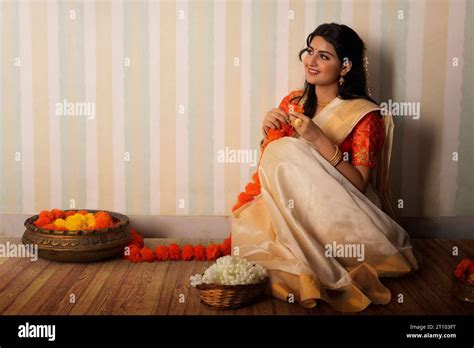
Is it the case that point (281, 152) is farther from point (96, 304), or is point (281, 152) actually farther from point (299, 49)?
point (96, 304)

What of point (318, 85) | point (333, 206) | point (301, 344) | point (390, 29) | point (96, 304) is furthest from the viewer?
point (390, 29)

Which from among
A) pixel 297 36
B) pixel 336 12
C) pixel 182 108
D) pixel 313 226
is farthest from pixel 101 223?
pixel 336 12

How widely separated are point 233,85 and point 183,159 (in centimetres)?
56

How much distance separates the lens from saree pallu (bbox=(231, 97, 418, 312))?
3148mm

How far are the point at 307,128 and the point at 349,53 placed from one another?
1.79 ft

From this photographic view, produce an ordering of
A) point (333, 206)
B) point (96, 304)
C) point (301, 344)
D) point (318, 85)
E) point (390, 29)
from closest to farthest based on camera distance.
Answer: point (301, 344) → point (96, 304) → point (333, 206) → point (318, 85) → point (390, 29)

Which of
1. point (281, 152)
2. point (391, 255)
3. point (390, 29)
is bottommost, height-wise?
point (391, 255)

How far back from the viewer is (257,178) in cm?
390

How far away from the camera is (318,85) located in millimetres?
3652

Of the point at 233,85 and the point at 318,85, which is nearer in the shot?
the point at 318,85

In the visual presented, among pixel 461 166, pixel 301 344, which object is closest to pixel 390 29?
pixel 461 166

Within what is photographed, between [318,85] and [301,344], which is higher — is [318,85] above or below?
above

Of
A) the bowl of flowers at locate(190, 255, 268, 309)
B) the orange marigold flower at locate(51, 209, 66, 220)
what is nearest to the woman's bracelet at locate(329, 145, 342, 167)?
the bowl of flowers at locate(190, 255, 268, 309)

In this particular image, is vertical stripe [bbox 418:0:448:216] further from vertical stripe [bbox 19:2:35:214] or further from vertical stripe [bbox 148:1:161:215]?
vertical stripe [bbox 19:2:35:214]
